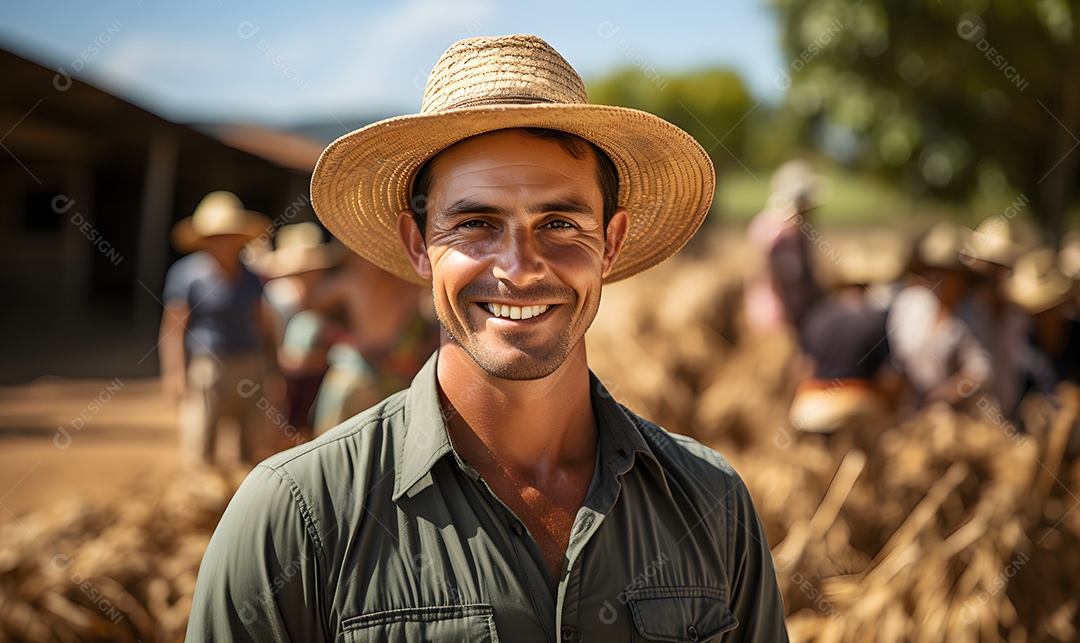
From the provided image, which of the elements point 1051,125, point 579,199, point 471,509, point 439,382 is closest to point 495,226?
point 579,199

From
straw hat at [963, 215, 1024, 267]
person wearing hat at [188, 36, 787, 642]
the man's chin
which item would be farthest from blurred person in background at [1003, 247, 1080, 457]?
the man's chin

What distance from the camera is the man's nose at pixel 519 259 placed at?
5.23 feet

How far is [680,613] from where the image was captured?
160 centimetres

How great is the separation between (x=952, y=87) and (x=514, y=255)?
1233 cm

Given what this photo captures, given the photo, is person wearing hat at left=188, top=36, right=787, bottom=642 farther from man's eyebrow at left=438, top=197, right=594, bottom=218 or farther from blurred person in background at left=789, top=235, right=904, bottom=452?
blurred person in background at left=789, top=235, right=904, bottom=452

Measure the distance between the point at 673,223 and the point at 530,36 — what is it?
604mm

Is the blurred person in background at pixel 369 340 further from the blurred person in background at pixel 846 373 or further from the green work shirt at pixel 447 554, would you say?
the green work shirt at pixel 447 554

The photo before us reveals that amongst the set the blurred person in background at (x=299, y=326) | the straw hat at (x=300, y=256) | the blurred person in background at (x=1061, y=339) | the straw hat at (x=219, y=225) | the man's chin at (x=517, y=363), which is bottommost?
the blurred person in background at (x=1061, y=339)

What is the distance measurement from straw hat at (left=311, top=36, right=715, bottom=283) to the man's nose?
0.20 m

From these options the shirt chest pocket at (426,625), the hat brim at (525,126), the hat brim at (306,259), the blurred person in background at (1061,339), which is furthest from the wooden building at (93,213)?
the shirt chest pocket at (426,625)

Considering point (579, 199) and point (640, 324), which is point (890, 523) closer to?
point (579, 199)

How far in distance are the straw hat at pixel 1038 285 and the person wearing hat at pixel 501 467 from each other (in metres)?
4.66

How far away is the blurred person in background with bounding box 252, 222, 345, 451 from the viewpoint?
5637 mm

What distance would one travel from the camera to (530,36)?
177 cm
